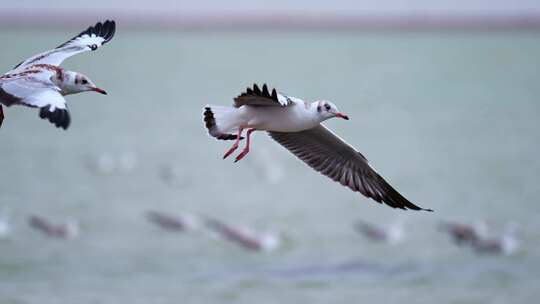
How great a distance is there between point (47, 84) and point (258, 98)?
116cm

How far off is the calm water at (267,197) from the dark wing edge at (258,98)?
32.1ft

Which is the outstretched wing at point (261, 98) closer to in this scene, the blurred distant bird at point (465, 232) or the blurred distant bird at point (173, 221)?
the blurred distant bird at point (465, 232)

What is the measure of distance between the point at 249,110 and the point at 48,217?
15.0 metres

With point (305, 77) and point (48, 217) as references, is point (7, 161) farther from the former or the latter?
point (305, 77)

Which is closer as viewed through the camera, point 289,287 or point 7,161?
point 289,287

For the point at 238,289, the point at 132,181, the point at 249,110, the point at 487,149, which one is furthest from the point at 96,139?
the point at 249,110

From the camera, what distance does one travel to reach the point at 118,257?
1888 cm

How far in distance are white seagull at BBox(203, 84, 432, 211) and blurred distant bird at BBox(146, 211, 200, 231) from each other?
10820 millimetres

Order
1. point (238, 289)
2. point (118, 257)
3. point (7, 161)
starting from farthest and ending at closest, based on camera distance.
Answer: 1. point (7, 161)
2. point (118, 257)
3. point (238, 289)

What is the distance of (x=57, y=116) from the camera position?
5.92 m

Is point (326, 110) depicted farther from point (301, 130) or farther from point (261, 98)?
point (301, 130)

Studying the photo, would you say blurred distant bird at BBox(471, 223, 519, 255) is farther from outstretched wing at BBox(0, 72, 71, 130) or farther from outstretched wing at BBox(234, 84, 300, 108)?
outstretched wing at BBox(0, 72, 71, 130)

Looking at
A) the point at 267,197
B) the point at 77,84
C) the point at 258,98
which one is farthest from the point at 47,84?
the point at 267,197

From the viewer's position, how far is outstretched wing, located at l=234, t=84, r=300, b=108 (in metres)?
6.48
